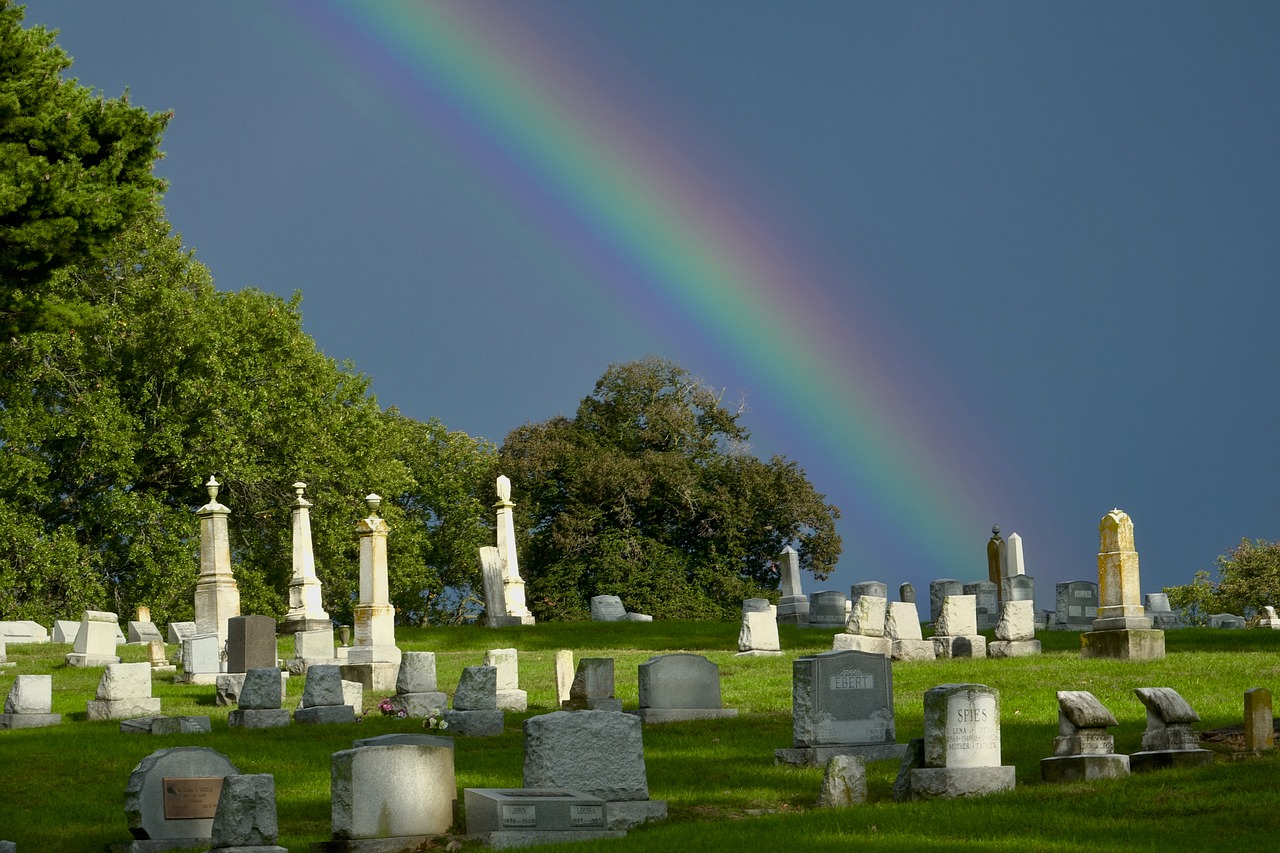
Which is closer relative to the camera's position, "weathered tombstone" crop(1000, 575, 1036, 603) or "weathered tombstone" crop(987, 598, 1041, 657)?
"weathered tombstone" crop(987, 598, 1041, 657)

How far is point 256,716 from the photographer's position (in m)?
18.7

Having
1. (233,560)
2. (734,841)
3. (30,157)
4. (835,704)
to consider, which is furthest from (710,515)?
(734,841)

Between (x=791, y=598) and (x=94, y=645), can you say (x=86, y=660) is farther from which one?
(x=791, y=598)

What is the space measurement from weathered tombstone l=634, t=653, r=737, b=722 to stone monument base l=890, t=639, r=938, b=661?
7670mm

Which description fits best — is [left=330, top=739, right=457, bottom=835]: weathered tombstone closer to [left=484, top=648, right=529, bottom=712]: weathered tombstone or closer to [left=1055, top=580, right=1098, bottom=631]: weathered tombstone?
[left=484, top=648, right=529, bottom=712]: weathered tombstone

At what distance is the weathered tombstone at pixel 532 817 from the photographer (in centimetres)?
1083

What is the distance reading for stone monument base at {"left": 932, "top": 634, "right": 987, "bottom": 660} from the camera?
25375 mm

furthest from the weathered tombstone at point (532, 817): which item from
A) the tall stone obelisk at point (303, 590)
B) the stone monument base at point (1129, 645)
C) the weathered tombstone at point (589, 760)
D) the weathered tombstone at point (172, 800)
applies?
the tall stone obelisk at point (303, 590)

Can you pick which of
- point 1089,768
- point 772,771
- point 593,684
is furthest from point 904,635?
point 1089,768

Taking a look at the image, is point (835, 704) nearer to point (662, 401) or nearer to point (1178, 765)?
point (1178, 765)

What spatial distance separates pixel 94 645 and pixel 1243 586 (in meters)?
34.0

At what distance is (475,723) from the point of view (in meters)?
17.6

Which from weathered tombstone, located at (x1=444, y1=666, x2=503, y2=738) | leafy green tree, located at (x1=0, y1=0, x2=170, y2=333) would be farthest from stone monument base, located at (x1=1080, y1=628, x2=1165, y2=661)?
leafy green tree, located at (x1=0, y1=0, x2=170, y2=333)

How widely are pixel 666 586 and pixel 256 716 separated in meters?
31.0
